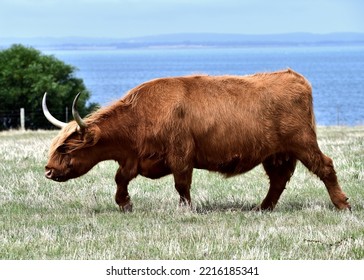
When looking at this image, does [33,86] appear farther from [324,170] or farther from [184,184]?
[324,170]

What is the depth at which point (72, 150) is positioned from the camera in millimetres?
10414

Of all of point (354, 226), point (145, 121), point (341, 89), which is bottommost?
point (341, 89)

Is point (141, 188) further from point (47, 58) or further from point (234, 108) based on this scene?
point (47, 58)

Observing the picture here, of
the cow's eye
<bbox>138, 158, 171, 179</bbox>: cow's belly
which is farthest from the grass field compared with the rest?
the cow's eye

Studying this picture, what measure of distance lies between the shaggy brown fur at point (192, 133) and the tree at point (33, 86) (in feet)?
82.9

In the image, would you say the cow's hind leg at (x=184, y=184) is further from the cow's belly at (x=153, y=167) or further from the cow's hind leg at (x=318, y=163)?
the cow's hind leg at (x=318, y=163)

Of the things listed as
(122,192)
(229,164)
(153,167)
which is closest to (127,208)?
(122,192)

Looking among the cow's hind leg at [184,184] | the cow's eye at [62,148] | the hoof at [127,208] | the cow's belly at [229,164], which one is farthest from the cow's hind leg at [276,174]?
the cow's eye at [62,148]

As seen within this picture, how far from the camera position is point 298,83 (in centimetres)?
1083

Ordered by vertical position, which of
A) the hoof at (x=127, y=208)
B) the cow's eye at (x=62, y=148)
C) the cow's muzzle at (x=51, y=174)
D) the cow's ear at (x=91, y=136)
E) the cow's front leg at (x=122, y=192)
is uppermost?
the cow's ear at (x=91, y=136)

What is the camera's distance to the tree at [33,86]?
Answer: 36062 millimetres

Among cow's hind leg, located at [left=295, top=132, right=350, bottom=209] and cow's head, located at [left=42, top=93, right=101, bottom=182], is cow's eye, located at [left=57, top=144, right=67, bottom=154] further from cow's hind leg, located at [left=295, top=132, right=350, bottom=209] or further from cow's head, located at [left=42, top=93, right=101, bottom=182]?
cow's hind leg, located at [left=295, top=132, right=350, bottom=209]
